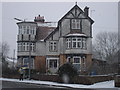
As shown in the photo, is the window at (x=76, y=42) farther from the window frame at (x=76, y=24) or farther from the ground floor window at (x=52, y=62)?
the ground floor window at (x=52, y=62)

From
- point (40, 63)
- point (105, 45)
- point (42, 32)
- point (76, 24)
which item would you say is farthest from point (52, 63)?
point (105, 45)

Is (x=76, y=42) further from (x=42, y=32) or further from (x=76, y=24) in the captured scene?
(x=42, y=32)

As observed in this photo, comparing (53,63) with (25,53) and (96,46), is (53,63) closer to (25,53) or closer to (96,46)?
(25,53)

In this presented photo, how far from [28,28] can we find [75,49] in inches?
432

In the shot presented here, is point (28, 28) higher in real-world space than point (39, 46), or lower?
higher

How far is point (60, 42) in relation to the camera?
44.8 m

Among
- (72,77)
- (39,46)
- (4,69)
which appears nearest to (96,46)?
(39,46)

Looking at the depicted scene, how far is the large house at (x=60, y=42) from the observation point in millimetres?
42656

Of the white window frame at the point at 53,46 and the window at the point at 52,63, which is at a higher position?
the white window frame at the point at 53,46

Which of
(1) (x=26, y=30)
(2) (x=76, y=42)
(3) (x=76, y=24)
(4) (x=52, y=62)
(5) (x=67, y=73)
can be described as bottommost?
(5) (x=67, y=73)

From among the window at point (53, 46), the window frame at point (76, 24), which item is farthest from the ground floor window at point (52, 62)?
the window frame at point (76, 24)

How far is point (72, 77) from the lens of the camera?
100 feet

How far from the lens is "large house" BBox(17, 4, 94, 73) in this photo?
42.7 m

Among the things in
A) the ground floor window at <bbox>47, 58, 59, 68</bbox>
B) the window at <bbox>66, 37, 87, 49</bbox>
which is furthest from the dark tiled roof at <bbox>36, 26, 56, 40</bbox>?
the window at <bbox>66, 37, 87, 49</bbox>
